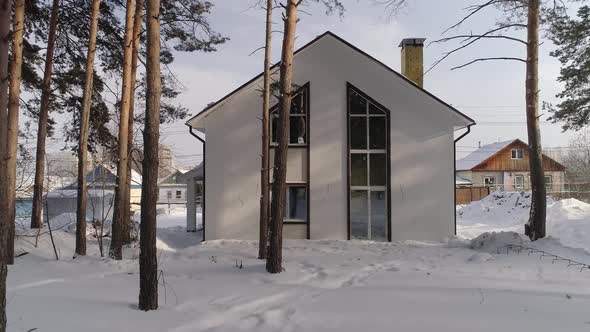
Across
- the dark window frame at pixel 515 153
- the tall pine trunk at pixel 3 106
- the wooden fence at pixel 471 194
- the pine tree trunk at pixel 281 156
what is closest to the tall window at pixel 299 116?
the pine tree trunk at pixel 281 156

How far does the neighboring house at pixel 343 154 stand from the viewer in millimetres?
14812

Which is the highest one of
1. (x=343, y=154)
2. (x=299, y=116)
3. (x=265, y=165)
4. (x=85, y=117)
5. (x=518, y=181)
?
(x=299, y=116)

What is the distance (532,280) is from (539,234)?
17.6 feet

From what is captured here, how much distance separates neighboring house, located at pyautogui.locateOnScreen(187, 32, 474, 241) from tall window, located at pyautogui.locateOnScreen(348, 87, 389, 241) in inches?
1.3

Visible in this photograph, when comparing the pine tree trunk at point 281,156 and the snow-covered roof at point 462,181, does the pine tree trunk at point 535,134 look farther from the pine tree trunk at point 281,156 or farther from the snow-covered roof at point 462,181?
the snow-covered roof at point 462,181

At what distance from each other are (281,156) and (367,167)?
22.7 feet

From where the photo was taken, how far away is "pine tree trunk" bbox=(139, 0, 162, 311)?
6105 mm

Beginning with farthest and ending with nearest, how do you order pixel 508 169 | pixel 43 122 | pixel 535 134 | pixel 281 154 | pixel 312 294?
pixel 508 169 < pixel 43 122 < pixel 535 134 < pixel 281 154 < pixel 312 294

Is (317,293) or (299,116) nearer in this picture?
(317,293)

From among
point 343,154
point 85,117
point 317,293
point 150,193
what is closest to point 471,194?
point 343,154

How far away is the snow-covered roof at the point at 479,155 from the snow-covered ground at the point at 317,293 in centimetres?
3946

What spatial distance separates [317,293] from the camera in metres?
7.01

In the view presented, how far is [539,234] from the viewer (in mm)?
12258

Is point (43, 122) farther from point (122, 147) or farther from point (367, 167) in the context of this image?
point (367, 167)
